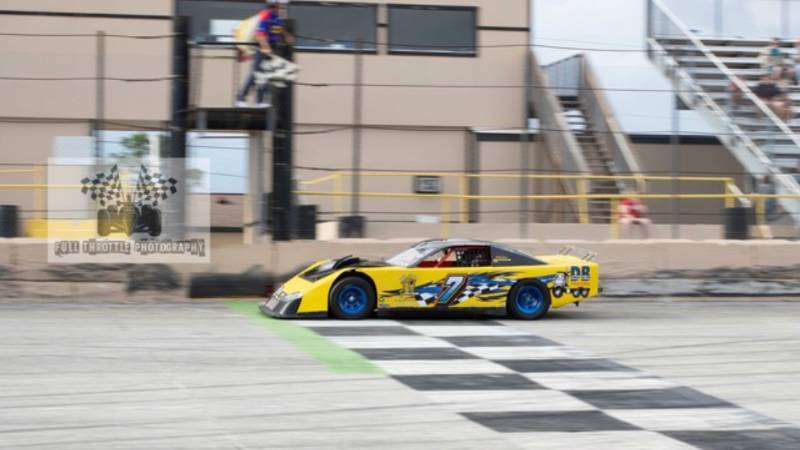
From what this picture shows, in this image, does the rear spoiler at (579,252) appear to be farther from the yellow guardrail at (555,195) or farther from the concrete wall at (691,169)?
the concrete wall at (691,169)

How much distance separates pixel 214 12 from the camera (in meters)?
24.0

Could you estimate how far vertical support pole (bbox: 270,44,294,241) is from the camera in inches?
671

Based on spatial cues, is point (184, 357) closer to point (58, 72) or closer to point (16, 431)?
point (16, 431)

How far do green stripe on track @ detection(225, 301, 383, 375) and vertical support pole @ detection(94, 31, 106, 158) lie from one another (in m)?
3.51

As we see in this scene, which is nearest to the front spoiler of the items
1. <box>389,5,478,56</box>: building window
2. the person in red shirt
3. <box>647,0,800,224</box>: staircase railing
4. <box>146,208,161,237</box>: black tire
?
<box>146,208,161,237</box>: black tire

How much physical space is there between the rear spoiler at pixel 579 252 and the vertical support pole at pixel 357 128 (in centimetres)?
334

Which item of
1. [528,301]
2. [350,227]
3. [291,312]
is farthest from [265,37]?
[528,301]

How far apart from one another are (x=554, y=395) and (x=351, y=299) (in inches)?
202

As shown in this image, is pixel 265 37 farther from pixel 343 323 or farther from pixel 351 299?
pixel 343 323

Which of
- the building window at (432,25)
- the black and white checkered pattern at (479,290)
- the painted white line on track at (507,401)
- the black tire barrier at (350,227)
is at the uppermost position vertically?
the building window at (432,25)

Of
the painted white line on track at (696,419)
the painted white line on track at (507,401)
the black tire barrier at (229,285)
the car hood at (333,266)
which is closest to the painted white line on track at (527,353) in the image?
the painted white line on track at (507,401)

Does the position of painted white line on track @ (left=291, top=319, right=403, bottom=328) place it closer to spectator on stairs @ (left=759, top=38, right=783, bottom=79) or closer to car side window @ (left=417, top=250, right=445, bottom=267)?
car side window @ (left=417, top=250, right=445, bottom=267)

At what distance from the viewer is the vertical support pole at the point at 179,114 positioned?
16.5 metres

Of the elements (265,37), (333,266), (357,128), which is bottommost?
(333,266)
